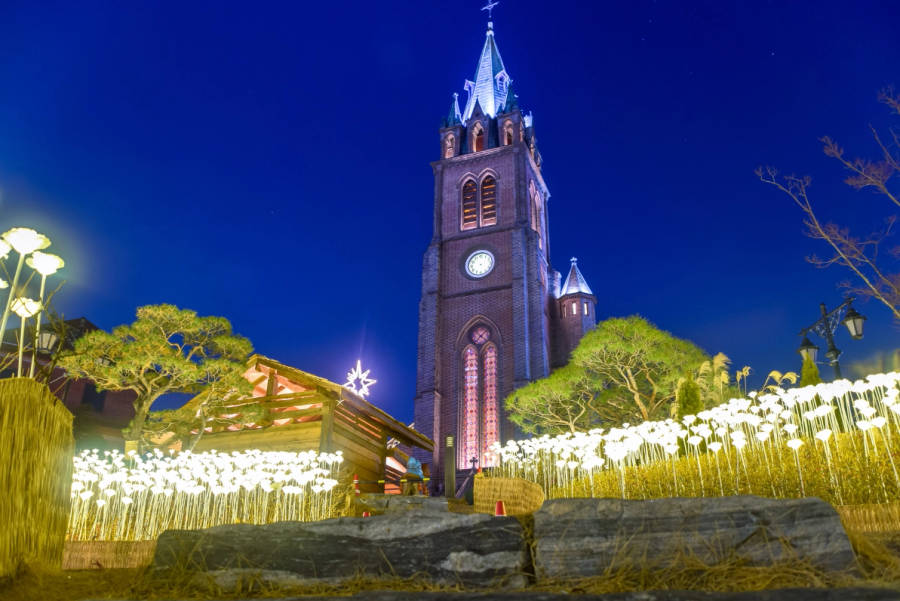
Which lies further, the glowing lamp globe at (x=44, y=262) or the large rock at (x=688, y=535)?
the glowing lamp globe at (x=44, y=262)

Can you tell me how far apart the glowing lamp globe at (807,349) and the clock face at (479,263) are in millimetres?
24353

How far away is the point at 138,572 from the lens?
100 inches

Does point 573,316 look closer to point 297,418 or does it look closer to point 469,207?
point 469,207

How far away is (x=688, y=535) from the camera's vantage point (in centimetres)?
215

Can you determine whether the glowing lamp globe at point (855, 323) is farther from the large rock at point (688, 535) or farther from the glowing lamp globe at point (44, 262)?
the glowing lamp globe at point (44, 262)

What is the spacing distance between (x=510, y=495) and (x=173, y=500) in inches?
220

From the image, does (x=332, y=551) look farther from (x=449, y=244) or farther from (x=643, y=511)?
(x=449, y=244)

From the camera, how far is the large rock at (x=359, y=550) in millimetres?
2271

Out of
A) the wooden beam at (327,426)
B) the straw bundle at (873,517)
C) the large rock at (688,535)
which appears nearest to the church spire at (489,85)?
the wooden beam at (327,426)

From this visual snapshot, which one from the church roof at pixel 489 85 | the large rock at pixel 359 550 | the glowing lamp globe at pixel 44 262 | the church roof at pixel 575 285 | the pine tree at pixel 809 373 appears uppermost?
the church roof at pixel 489 85

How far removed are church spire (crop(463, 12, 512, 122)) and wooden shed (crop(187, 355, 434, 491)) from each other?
31543mm

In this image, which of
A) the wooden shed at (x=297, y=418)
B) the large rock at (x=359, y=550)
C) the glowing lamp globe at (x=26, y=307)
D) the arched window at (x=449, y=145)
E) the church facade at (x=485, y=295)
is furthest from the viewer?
the arched window at (x=449, y=145)

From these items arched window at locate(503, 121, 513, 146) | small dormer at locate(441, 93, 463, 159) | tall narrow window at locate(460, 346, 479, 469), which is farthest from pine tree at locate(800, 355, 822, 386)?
small dormer at locate(441, 93, 463, 159)

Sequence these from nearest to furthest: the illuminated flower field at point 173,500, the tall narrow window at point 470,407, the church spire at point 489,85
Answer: the illuminated flower field at point 173,500
the tall narrow window at point 470,407
the church spire at point 489,85
